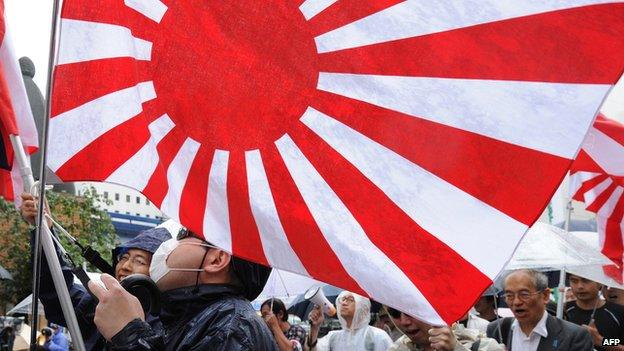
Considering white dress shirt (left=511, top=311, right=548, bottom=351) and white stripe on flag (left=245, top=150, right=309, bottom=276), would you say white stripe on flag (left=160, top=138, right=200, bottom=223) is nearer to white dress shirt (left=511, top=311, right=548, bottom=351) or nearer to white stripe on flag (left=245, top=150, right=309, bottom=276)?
white stripe on flag (left=245, top=150, right=309, bottom=276)

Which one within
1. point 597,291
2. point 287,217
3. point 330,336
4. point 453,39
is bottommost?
point 330,336

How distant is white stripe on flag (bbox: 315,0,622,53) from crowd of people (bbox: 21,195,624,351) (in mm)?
973

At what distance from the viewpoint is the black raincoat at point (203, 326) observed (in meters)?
2.63

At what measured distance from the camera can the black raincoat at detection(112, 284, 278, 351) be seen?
8.63 ft

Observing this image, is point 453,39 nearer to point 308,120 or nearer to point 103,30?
point 308,120

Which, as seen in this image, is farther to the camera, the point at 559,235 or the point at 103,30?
the point at 559,235

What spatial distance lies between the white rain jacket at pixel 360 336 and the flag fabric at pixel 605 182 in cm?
203

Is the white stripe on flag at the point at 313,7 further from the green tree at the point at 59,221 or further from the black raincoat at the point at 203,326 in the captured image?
the green tree at the point at 59,221

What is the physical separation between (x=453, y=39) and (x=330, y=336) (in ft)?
20.8

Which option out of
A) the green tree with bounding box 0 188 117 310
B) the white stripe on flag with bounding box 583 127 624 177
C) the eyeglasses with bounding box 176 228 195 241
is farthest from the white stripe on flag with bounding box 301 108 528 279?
the green tree with bounding box 0 188 117 310

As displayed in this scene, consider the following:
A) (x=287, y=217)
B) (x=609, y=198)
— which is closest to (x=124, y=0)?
(x=287, y=217)

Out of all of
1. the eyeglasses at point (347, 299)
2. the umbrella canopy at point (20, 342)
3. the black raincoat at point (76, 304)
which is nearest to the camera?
the black raincoat at point (76, 304)

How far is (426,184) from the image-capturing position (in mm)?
2541

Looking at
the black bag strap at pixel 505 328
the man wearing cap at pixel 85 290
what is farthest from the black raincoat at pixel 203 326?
the black bag strap at pixel 505 328
